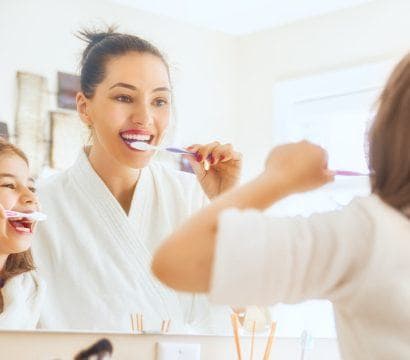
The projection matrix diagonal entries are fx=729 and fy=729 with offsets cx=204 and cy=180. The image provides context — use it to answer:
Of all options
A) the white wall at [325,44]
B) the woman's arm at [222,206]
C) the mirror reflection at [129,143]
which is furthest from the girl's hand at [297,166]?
the white wall at [325,44]

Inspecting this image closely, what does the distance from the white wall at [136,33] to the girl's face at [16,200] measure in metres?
0.09

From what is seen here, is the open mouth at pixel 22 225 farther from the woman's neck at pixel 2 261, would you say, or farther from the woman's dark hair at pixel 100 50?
the woman's dark hair at pixel 100 50

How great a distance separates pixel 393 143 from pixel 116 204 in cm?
81

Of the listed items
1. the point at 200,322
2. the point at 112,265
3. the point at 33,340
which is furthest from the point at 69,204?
the point at 200,322

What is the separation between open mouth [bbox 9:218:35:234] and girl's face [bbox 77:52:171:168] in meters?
0.20

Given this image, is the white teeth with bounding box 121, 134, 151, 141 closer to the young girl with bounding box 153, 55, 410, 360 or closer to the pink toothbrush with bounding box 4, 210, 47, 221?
the pink toothbrush with bounding box 4, 210, 47, 221

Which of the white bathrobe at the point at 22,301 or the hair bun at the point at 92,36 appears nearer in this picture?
the white bathrobe at the point at 22,301

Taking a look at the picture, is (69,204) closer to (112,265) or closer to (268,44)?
(112,265)

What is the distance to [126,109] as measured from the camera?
1.47m

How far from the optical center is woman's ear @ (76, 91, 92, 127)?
4.74 ft

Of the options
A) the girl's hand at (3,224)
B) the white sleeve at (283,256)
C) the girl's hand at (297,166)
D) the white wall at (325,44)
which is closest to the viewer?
the white sleeve at (283,256)

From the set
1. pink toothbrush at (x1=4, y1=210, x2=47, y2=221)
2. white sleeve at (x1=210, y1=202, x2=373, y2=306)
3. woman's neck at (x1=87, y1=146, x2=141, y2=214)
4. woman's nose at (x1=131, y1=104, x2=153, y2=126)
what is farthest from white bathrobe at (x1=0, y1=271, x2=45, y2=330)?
white sleeve at (x1=210, y1=202, x2=373, y2=306)

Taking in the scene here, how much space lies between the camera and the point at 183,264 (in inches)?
27.3

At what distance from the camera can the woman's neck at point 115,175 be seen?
1.46 meters
